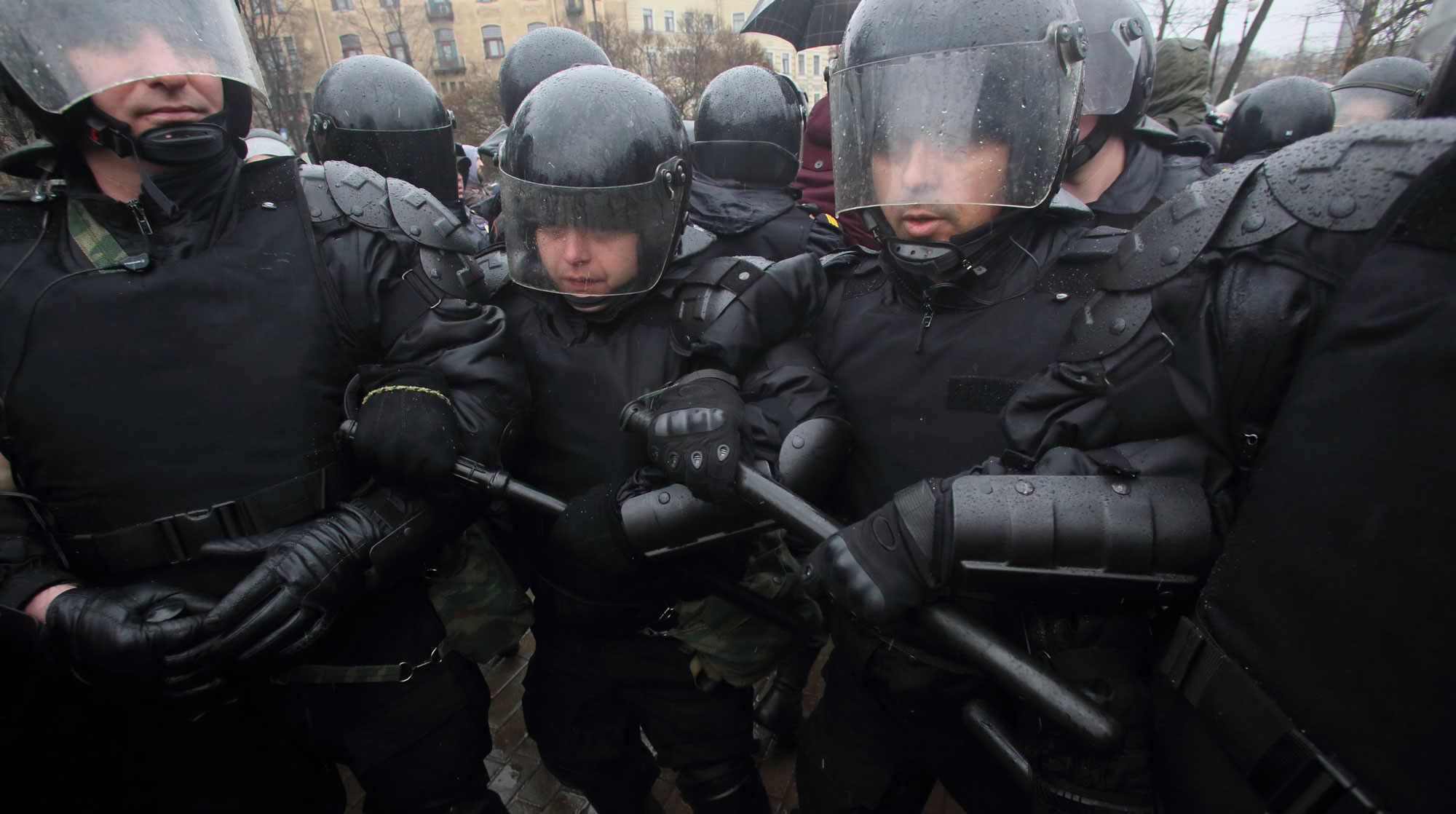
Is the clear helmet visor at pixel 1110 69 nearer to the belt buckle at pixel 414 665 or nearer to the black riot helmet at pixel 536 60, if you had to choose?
the black riot helmet at pixel 536 60

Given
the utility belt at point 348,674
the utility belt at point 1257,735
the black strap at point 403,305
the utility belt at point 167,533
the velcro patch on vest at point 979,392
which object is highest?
the black strap at point 403,305

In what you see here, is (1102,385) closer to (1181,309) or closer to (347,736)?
(1181,309)

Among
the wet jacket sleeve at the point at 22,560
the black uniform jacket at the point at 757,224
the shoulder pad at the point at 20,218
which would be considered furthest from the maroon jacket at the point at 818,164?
the wet jacket sleeve at the point at 22,560

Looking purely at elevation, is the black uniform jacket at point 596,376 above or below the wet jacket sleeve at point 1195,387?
below

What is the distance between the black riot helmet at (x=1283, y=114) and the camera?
11.9 ft

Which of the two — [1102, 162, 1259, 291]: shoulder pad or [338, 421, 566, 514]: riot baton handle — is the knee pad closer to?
[338, 421, 566, 514]: riot baton handle

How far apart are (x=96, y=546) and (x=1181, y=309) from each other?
2.44 metres

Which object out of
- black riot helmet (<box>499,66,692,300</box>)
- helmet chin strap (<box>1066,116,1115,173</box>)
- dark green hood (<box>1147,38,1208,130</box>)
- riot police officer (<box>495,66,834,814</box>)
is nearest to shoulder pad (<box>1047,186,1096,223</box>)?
riot police officer (<box>495,66,834,814</box>)

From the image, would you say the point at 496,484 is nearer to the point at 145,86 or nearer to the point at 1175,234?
the point at 145,86

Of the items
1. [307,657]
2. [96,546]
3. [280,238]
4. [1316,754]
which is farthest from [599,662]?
[1316,754]

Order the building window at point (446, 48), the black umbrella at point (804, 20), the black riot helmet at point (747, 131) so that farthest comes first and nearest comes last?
the building window at point (446, 48) < the black umbrella at point (804, 20) < the black riot helmet at point (747, 131)

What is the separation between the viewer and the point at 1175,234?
1206mm

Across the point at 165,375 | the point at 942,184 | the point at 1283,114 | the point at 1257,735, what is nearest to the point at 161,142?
the point at 165,375

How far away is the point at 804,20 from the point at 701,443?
4.89m
